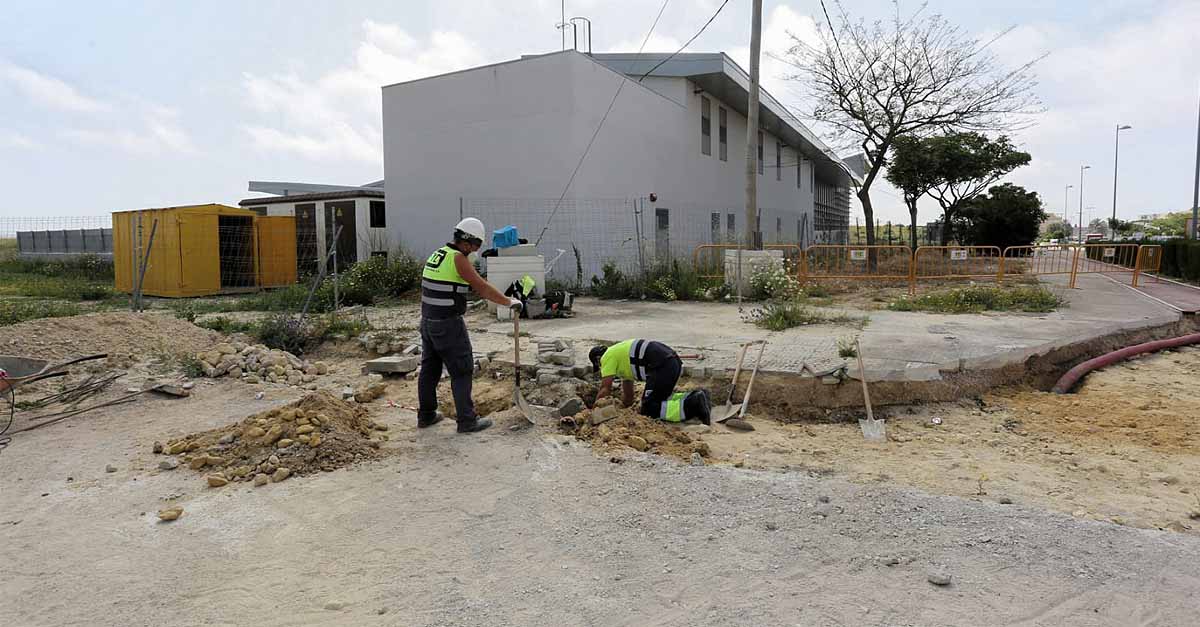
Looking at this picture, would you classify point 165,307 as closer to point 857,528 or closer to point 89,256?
point 89,256

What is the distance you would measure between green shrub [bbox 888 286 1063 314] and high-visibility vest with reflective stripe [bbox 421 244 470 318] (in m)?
8.70

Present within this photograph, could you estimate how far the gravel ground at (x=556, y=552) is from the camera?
296cm

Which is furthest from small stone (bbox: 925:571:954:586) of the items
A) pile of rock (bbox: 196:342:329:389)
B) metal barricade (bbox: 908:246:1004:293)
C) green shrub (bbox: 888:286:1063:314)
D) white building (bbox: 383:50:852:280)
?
white building (bbox: 383:50:852:280)

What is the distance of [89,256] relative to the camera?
22.5m

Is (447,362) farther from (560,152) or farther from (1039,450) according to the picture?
(560,152)

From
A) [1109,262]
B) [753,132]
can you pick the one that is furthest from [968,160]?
[753,132]

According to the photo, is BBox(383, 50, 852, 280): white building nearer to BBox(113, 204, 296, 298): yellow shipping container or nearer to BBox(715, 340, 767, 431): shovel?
BBox(113, 204, 296, 298): yellow shipping container

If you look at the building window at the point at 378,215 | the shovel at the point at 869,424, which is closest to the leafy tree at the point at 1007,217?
the building window at the point at 378,215

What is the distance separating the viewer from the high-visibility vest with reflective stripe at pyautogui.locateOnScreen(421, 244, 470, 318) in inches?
212

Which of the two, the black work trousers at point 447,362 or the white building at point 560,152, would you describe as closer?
the black work trousers at point 447,362

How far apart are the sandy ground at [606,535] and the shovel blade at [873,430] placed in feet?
0.67

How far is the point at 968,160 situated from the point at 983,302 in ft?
57.9

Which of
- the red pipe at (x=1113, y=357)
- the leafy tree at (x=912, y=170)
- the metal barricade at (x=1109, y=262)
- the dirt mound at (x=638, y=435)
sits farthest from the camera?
the leafy tree at (x=912, y=170)

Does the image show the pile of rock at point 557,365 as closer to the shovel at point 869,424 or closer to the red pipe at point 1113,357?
the shovel at point 869,424
